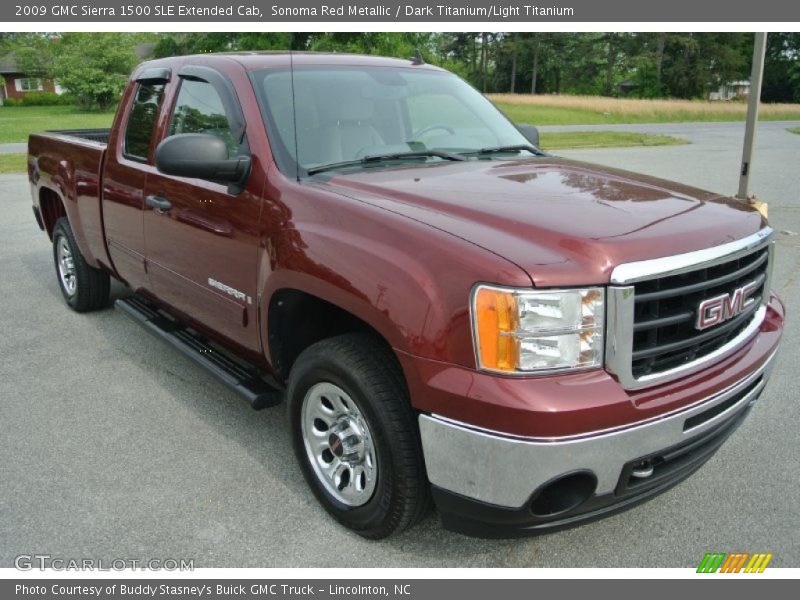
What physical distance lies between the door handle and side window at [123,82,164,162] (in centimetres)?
33

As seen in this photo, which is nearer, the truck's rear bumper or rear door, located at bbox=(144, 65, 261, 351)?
the truck's rear bumper

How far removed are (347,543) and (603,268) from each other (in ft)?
4.94

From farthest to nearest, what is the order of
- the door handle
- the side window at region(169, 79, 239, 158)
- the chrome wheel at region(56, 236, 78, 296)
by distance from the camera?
the chrome wheel at region(56, 236, 78, 296)
the door handle
the side window at region(169, 79, 239, 158)

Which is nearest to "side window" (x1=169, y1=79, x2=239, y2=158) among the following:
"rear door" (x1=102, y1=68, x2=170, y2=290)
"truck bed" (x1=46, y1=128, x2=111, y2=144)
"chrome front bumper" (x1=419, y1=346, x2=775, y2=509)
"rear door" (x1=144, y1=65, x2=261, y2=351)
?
"rear door" (x1=144, y1=65, x2=261, y2=351)

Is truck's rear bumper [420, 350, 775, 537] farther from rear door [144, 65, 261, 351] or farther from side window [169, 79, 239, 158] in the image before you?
side window [169, 79, 239, 158]

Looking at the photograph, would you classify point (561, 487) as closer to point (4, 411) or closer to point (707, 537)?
point (707, 537)

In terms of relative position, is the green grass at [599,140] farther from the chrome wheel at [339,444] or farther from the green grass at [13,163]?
the chrome wheel at [339,444]

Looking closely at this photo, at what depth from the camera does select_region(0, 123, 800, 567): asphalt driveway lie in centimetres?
282

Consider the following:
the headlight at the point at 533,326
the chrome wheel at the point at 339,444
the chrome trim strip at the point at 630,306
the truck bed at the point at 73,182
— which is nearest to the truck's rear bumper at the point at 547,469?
the chrome trim strip at the point at 630,306

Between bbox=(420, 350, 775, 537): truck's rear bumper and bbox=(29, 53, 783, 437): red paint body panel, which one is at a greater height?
bbox=(29, 53, 783, 437): red paint body panel

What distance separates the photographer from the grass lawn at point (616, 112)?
3475cm

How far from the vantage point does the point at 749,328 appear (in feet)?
9.63

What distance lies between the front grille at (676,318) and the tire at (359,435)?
0.84m

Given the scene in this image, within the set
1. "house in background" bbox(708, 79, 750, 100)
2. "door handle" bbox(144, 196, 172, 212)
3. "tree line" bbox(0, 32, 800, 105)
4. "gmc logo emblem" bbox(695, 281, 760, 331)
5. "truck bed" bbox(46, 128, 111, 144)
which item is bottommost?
"gmc logo emblem" bbox(695, 281, 760, 331)
